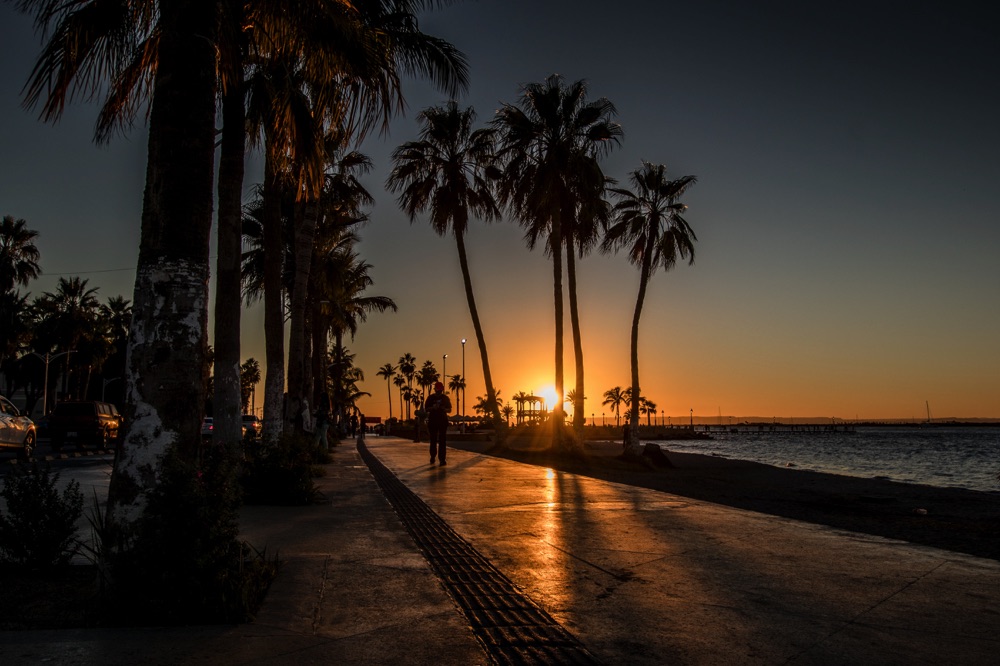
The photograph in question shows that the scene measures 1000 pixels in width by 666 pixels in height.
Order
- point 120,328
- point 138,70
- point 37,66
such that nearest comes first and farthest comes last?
point 37,66 < point 138,70 < point 120,328

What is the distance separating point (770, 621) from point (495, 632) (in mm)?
1757

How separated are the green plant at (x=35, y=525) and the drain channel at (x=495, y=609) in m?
2.91

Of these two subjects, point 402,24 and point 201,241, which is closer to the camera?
point 201,241

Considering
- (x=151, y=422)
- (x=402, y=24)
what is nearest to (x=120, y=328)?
(x=402, y=24)

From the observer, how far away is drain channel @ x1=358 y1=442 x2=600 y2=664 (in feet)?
12.5

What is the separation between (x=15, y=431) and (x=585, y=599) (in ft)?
70.3

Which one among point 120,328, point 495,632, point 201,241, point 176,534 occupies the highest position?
point 120,328

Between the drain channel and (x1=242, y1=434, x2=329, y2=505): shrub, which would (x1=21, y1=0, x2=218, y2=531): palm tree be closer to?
the drain channel

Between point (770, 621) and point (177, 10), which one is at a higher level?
point (177, 10)

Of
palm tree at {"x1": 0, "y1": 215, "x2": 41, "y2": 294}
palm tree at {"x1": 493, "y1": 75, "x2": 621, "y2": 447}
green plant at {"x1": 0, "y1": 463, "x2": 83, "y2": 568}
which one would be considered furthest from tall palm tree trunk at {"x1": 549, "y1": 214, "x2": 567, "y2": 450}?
palm tree at {"x1": 0, "y1": 215, "x2": 41, "y2": 294}

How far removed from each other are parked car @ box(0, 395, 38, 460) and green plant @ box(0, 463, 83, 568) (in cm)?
1753

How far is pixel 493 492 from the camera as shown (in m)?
11.8

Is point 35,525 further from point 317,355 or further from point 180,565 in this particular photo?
point 317,355

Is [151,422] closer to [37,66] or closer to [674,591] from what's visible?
[674,591]
